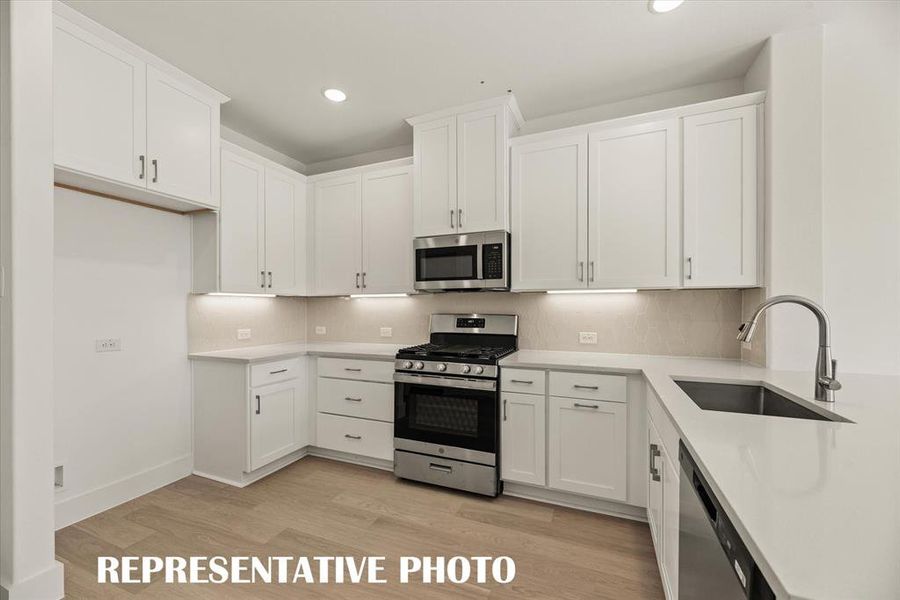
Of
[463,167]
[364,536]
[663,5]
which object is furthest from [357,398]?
[663,5]

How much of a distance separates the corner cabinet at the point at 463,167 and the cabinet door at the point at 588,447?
4.44 feet

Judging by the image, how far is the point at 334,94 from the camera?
9.12 feet

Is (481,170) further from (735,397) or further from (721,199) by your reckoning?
(735,397)

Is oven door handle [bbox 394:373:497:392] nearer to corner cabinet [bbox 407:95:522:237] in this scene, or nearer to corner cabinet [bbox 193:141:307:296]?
corner cabinet [bbox 407:95:522:237]

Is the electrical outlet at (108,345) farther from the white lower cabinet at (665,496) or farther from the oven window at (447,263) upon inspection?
the white lower cabinet at (665,496)

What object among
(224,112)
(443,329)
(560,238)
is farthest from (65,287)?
(560,238)

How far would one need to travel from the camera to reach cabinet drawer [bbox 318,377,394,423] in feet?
9.98

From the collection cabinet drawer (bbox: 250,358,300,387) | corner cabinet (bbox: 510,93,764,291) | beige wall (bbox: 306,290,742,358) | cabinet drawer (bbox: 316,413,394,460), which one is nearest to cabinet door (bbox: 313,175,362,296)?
beige wall (bbox: 306,290,742,358)

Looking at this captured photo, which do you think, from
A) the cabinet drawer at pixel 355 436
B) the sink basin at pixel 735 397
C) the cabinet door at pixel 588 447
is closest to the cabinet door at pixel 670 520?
the sink basin at pixel 735 397

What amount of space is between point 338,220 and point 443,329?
1360mm

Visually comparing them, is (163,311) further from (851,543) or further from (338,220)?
(851,543)

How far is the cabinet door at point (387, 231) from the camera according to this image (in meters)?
3.28

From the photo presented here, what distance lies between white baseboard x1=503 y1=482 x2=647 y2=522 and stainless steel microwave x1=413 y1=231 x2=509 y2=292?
1374mm

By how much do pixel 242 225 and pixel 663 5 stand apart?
3021mm
